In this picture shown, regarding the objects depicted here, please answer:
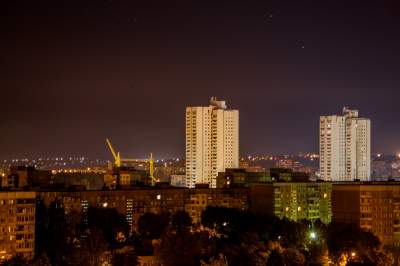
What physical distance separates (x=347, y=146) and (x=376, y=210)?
16.9 m

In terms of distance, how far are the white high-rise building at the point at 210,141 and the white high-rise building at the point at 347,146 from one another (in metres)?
4.26

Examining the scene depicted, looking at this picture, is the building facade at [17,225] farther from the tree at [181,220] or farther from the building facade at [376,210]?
the building facade at [376,210]

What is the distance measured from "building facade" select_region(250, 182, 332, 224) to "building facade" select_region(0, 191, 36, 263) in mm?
8013

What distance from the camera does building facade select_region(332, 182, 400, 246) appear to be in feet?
67.4

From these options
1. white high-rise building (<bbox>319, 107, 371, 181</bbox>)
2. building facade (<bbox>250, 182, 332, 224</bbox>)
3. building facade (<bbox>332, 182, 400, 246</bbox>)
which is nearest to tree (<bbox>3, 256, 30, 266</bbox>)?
building facade (<bbox>332, 182, 400, 246</bbox>)

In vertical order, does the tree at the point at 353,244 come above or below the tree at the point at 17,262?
above

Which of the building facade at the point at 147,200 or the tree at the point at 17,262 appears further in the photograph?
the building facade at the point at 147,200

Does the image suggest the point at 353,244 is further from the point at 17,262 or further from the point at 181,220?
the point at 17,262

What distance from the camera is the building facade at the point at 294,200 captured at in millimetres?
24359

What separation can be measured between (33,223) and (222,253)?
3706mm

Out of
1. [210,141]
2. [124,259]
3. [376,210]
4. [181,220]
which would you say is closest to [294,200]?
[181,220]

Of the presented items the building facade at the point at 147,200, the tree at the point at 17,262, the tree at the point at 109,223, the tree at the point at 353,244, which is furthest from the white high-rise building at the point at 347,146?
the tree at the point at 17,262

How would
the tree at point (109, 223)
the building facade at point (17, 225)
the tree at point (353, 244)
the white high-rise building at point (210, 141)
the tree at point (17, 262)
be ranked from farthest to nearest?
the white high-rise building at point (210, 141)
the tree at point (109, 223)
the building facade at point (17, 225)
the tree at point (353, 244)
the tree at point (17, 262)

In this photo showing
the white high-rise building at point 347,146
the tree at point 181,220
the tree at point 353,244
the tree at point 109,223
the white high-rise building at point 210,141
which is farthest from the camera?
the white high-rise building at point 347,146
